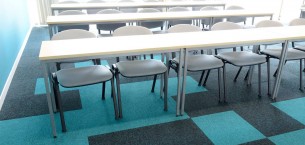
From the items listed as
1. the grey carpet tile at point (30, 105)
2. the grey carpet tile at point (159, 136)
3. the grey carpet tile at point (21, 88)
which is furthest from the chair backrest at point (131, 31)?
the grey carpet tile at point (21, 88)

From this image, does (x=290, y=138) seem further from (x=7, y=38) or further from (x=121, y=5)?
(x=121, y=5)

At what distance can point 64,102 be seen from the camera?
2.63 meters

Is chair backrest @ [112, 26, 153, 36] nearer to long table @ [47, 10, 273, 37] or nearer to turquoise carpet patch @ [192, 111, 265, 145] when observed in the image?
long table @ [47, 10, 273, 37]

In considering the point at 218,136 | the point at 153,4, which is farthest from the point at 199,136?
the point at 153,4

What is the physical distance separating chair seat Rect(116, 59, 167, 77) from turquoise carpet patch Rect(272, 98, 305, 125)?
1337 millimetres

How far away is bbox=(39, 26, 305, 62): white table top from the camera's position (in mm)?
1923

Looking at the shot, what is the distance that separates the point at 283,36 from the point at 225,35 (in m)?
0.59

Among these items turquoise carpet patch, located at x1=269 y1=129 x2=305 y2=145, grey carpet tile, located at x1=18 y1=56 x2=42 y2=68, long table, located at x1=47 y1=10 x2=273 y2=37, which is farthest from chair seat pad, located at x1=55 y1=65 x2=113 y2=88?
grey carpet tile, located at x1=18 y1=56 x2=42 y2=68

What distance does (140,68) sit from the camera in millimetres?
2367

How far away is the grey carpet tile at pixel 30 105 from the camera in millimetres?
2396

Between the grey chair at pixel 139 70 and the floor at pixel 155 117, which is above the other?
the grey chair at pixel 139 70

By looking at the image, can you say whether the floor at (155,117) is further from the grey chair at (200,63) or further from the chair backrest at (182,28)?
the chair backrest at (182,28)

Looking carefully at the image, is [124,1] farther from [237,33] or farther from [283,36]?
[283,36]

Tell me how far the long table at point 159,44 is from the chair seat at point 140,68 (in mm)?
239
